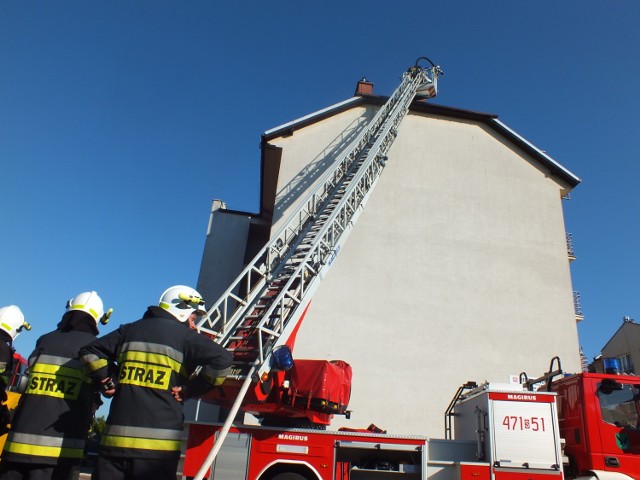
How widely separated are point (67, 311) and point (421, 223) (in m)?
12.3

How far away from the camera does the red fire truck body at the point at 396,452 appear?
21.1 feet

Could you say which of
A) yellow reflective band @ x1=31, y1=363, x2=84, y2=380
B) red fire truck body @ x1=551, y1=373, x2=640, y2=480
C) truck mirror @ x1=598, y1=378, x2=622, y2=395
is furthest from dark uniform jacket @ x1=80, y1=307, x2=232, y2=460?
truck mirror @ x1=598, y1=378, x2=622, y2=395

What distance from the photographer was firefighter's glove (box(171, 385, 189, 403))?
335 cm

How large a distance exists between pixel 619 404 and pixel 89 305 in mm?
6949

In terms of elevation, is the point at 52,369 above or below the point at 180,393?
above

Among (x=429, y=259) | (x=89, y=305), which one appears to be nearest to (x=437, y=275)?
(x=429, y=259)

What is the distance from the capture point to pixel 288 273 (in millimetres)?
8273

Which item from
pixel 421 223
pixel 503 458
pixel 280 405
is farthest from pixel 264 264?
pixel 421 223

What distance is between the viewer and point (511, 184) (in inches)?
646

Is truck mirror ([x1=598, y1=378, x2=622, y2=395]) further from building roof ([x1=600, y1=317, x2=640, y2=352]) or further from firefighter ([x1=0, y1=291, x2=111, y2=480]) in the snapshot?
building roof ([x1=600, y1=317, x2=640, y2=352])

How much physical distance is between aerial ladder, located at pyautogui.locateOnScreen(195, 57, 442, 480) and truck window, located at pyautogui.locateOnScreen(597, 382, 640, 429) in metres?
4.48

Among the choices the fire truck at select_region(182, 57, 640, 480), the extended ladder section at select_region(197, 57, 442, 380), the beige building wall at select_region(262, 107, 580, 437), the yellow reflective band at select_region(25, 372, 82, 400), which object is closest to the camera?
the yellow reflective band at select_region(25, 372, 82, 400)

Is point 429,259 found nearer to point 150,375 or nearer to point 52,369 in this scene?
point 52,369

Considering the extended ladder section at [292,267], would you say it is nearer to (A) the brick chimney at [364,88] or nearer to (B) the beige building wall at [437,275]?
(B) the beige building wall at [437,275]
